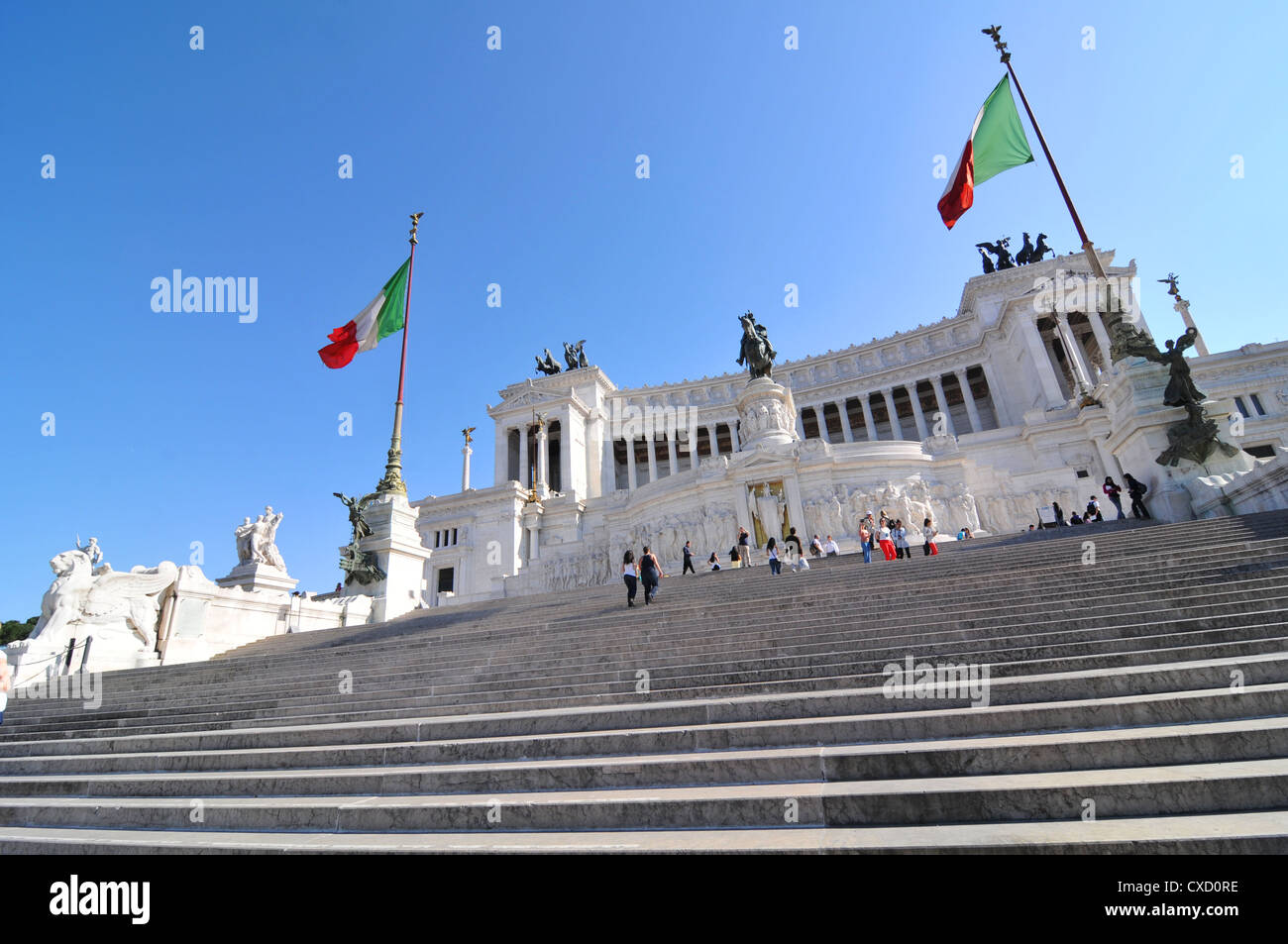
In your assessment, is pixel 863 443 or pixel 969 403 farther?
pixel 969 403

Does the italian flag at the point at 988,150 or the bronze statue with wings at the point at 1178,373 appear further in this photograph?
the italian flag at the point at 988,150

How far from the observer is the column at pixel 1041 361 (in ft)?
124

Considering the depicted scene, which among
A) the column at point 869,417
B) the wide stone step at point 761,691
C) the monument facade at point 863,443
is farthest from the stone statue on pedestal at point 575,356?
the wide stone step at point 761,691

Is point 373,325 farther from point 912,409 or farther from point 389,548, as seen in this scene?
point 912,409

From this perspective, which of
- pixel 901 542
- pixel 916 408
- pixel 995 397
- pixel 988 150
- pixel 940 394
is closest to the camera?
pixel 901 542

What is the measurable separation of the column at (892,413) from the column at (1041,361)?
10511 mm

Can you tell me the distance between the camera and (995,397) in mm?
44000

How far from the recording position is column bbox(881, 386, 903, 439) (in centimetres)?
4747

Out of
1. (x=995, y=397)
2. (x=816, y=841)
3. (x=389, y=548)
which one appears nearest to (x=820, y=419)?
(x=995, y=397)

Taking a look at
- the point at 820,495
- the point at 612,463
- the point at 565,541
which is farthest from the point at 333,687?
the point at 612,463

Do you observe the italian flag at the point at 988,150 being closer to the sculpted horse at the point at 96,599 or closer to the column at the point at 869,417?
the sculpted horse at the point at 96,599

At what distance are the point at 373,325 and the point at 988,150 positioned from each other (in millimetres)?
18657

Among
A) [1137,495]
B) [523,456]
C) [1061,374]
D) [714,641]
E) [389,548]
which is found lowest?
[714,641]
